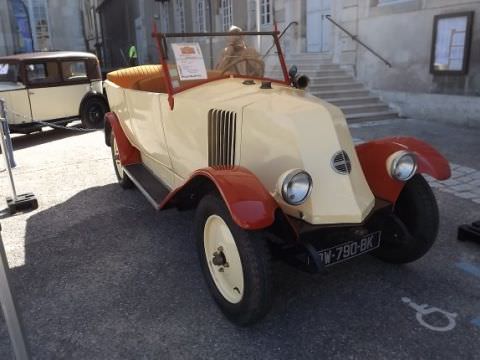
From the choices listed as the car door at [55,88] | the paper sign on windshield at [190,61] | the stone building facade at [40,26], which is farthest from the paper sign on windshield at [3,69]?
the stone building facade at [40,26]

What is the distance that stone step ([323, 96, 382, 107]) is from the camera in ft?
28.9

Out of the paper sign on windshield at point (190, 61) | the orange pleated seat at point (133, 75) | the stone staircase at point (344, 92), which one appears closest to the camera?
the paper sign on windshield at point (190, 61)

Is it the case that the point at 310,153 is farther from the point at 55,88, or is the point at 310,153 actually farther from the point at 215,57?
the point at 55,88

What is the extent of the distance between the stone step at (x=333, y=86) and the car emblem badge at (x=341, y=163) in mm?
6797

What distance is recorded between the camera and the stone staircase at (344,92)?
339 inches

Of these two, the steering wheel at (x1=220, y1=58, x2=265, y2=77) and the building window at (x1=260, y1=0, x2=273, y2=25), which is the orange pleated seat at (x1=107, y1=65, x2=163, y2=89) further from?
the building window at (x1=260, y1=0, x2=273, y2=25)

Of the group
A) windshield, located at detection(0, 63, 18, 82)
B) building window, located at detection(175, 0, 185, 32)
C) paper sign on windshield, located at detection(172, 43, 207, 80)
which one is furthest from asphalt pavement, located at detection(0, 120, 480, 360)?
building window, located at detection(175, 0, 185, 32)

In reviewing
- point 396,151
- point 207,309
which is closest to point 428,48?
point 396,151

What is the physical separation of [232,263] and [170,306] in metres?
0.55

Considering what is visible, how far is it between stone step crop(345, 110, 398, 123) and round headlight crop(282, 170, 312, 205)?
637 cm

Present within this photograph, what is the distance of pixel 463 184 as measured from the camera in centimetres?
465

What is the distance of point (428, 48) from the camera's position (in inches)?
305

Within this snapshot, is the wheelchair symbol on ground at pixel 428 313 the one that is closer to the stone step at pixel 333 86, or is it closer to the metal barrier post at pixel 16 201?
the metal barrier post at pixel 16 201

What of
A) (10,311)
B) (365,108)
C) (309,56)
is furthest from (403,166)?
(309,56)
